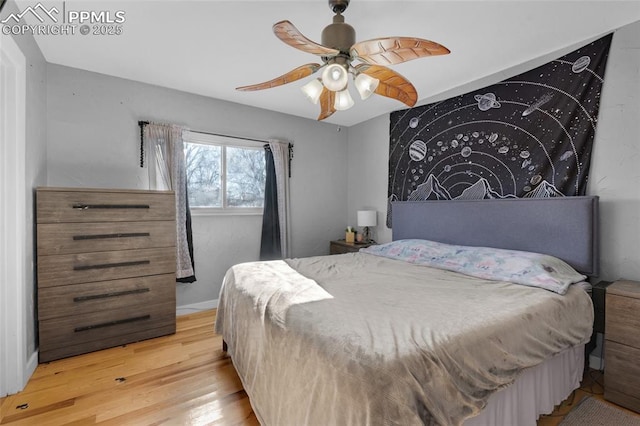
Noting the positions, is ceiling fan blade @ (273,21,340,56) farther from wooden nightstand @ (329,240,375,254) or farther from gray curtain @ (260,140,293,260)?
wooden nightstand @ (329,240,375,254)

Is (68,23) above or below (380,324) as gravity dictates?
above

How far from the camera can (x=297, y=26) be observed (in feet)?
6.61

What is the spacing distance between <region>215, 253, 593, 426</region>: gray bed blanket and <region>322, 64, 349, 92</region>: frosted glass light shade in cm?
119

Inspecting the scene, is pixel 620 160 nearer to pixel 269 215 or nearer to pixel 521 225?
pixel 521 225

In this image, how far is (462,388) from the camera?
41.6 inches

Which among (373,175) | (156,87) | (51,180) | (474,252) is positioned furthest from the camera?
(373,175)

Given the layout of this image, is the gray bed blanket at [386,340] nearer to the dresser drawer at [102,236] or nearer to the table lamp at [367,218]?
the dresser drawer at [102,236]

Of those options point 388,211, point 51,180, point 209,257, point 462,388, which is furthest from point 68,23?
point 388,211

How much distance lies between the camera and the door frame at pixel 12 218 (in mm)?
1780

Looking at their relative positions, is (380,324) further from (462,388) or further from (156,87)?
(156,87)

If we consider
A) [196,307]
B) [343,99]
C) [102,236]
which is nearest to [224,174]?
[102,236]

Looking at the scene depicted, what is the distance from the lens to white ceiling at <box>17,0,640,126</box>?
182 cm

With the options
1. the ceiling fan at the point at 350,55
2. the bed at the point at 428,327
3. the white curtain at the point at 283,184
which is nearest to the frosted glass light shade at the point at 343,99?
the ceiling fan at the point at 350,55

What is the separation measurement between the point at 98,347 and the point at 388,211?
3147 mm
